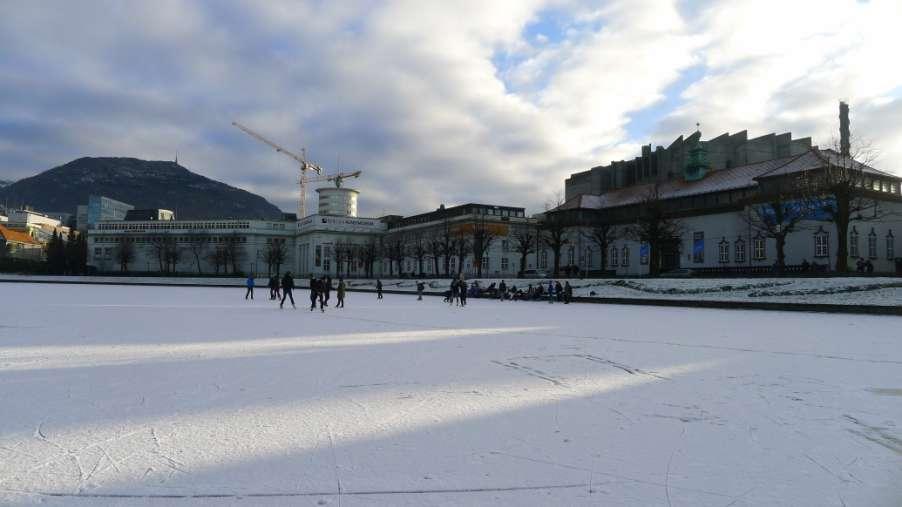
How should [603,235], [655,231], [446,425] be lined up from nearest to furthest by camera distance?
1. [446,425]
2. [655,231]
3. [603,235]

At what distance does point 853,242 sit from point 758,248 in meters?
7.59

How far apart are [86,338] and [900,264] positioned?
1823 inches

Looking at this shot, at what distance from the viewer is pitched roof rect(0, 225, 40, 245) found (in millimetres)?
117688

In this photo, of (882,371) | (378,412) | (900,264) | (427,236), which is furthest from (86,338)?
(427,236)

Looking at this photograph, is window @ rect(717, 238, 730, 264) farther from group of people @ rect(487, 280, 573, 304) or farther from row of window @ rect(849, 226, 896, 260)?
group of people @ rect(487, 280, 573, 304)

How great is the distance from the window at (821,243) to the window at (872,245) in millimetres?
3114

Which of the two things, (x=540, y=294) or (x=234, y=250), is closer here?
(x=540, y=294)

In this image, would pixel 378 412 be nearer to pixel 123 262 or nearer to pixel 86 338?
pixel 86 338

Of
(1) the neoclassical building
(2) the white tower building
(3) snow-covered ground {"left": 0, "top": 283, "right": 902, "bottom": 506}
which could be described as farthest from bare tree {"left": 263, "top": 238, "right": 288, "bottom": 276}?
(3) snow-covered ground {"left": 0, "top": 283, "right": 902, "bottom": 506}

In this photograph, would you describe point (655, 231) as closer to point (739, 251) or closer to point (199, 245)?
point (739, 251)

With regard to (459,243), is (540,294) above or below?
below

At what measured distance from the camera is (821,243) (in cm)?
4284

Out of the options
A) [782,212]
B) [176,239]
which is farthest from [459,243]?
[176,239]

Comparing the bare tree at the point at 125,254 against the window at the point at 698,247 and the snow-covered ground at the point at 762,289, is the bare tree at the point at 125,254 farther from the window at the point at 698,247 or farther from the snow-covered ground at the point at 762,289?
the window at the point at 698,247
